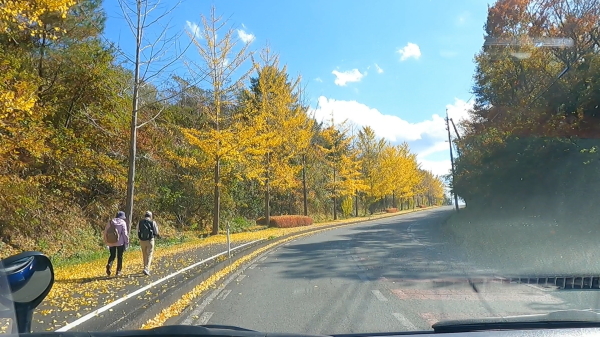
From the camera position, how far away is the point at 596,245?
12258 mm

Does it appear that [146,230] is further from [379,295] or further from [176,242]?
[176,242]

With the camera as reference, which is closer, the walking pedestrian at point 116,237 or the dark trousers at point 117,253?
the walking pedestrian at point 116,237

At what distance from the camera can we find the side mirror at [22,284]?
3607 millimetres

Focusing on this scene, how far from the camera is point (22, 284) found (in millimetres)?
3684

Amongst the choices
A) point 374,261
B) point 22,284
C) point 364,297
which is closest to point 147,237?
point 364,297

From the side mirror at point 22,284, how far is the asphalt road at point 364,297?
9.77 ft

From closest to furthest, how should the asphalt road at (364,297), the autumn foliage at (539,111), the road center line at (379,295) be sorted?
the asphalt road at (364,297)
the road center line at (379,295)
the autumn foliage at (539,111)

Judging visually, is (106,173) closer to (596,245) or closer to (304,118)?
(304,118)

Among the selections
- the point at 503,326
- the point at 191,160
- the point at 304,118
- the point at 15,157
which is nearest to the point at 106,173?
the point at 191,160

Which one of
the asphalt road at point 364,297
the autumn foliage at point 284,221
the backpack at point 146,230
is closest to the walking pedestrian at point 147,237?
the backpack at point 146,230

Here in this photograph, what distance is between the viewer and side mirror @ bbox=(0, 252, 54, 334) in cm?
361

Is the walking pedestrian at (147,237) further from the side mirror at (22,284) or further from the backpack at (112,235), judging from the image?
the side mirror at (22,284)

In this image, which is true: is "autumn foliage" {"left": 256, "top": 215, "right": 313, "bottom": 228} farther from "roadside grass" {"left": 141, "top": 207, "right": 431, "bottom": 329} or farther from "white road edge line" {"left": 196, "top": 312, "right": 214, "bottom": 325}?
"white road edge line" {"left": 196, "top": 312, "right": 214, "bottom": 325}

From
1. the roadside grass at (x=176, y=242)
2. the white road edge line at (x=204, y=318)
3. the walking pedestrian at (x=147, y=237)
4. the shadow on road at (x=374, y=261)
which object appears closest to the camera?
the white road edge line at (x=204, y=318)
